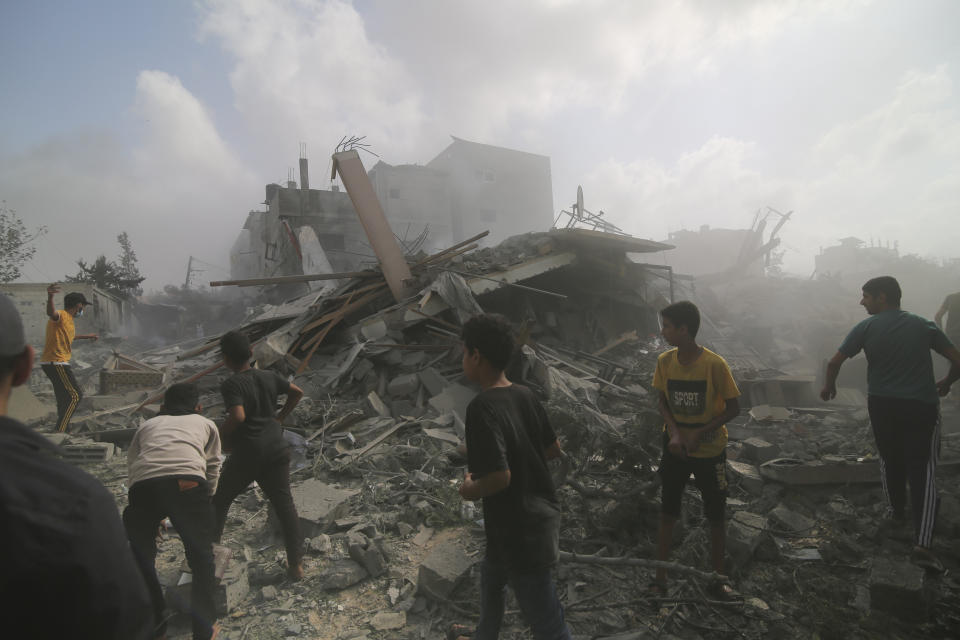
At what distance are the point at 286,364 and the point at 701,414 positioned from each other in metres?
6.65

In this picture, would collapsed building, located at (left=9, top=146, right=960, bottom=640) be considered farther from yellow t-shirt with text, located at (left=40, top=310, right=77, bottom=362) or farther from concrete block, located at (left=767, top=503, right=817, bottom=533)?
yellow t-shirt with text, located at (left=40, top=310, right=77, bottom=362)

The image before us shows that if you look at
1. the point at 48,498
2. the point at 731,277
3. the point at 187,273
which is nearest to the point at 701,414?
the point at 48,498

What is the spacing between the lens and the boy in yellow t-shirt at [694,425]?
2.83 meters

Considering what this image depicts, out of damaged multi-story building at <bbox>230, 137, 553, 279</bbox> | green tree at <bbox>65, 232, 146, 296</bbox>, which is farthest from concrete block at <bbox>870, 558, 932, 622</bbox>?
green tree at <bbox>65, 232, 146, 296</bbox>

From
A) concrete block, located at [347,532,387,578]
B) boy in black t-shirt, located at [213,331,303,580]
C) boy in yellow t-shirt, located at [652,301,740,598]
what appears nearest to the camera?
boy in yellow t-shirt, located at [652,301,740,598]

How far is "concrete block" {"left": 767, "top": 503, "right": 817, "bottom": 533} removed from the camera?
381cm

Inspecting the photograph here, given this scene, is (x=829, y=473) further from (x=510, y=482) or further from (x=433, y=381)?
(x=433, y=381)

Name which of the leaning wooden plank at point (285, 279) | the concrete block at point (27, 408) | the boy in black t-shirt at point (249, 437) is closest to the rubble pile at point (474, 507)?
the boy in black t-shirt at point (249, 437)

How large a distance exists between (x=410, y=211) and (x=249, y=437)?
1050 inches

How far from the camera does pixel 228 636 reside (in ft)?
9.51

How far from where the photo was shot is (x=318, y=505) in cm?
431

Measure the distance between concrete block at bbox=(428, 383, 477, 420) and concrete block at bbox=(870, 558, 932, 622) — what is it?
4.74 metres

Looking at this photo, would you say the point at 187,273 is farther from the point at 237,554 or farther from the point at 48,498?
the point at 48,498

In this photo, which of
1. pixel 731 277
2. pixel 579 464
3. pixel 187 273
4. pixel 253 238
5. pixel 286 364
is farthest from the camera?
pixel 187 273
